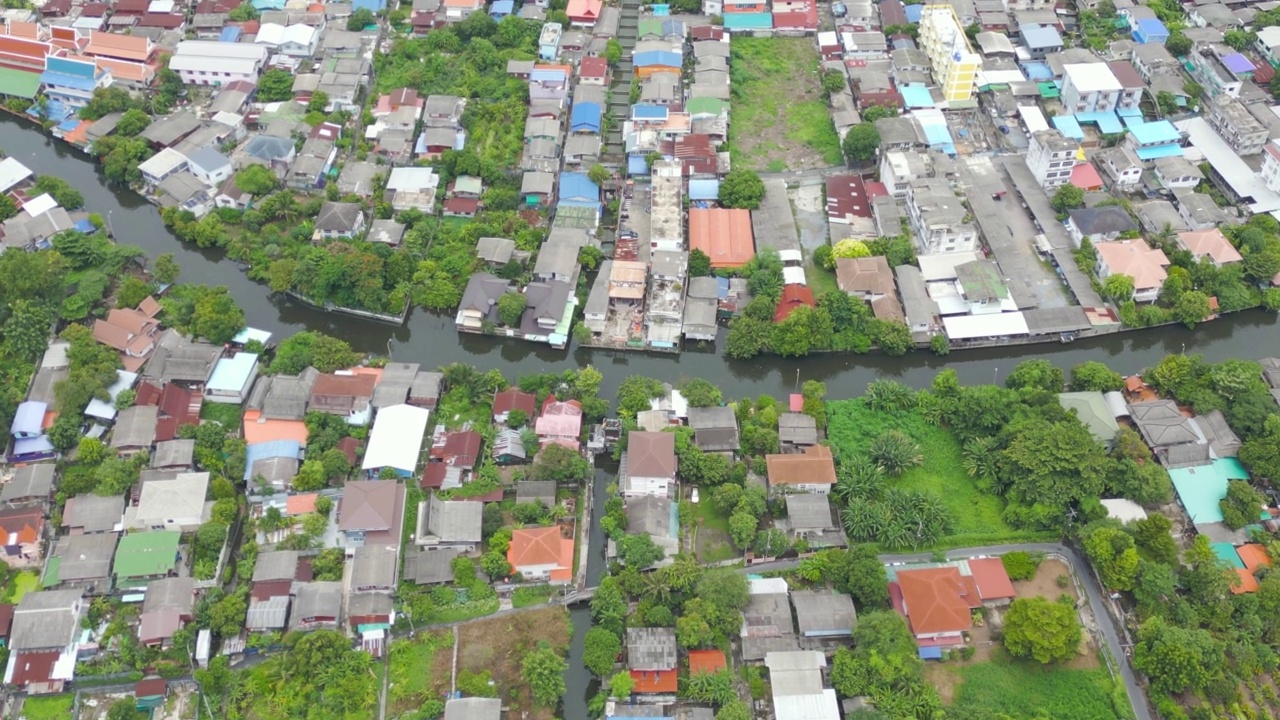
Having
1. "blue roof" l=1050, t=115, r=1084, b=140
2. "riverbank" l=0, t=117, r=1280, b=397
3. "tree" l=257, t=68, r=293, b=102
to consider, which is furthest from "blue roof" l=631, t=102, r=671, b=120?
"blue roof" l=1050, t=115, r=1084, b=140

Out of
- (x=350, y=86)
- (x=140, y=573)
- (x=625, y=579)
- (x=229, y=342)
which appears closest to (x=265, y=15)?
(x=350, y=86)

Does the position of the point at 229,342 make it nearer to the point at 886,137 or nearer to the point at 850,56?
the point at 886,137

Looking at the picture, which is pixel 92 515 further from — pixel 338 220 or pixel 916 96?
pixel 916 96

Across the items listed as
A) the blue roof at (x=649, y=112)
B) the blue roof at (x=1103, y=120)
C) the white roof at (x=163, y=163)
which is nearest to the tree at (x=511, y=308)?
the blue roof at (x=649, y=112)

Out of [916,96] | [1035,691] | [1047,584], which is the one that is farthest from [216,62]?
[1035,691]

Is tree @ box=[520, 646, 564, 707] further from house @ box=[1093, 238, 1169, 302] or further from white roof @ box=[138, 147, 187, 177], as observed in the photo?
white roof @ box=[138, 147, 187, 177]
